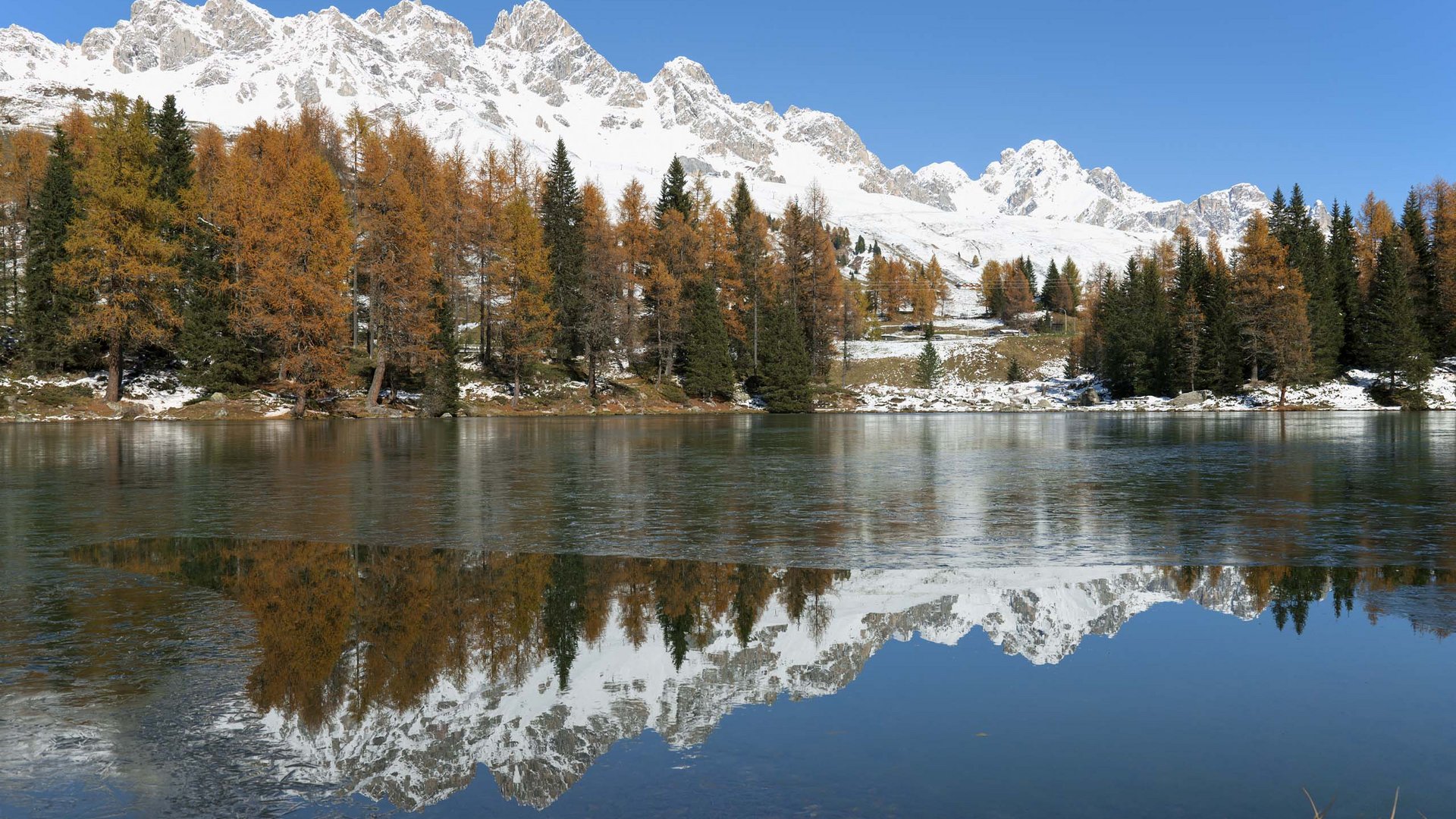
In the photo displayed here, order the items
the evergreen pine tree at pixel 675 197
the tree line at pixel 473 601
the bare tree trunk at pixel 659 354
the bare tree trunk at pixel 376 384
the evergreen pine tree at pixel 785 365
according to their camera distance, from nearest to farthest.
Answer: the tree line at pixel 473 601
the bare tree trunk at pixel 376 384
the evergreen pine tree at pixel 785 365
the bare tree trunk at pixel 659 354
the evergreen pine tree at pixel 675 197

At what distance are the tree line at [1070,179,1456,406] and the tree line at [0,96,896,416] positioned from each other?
31.3 m

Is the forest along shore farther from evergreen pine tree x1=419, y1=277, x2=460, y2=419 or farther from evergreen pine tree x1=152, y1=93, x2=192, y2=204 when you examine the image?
evergreen pine tree x1=152, y1=93, x2=192, y2=204

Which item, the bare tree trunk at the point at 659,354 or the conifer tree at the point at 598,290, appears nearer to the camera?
the conifer tree at the point at 598,290

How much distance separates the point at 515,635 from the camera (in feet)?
24.5

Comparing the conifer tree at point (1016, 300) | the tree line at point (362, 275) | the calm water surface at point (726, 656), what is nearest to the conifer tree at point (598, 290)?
the tree line at point (362, 275)

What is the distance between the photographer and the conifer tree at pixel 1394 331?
70688mm

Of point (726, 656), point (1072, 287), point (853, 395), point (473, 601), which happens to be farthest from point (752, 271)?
point (1072, 287)

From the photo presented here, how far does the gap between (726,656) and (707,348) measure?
5954cm

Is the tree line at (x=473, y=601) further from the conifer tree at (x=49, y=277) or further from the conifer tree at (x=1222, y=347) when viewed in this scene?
the conifer tree at (x=1222, y=347)

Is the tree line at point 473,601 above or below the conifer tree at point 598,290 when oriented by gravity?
below

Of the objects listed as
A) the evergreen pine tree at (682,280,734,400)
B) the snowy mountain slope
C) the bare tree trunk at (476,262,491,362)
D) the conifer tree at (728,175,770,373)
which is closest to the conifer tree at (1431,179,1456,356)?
the conifer tree at (728,175,770,373)

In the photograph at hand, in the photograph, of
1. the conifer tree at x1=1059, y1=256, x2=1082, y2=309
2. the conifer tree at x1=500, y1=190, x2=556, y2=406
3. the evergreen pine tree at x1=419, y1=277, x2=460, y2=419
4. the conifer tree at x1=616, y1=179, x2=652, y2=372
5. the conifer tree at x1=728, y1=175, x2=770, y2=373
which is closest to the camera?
the evergreen pine tree at x1=419, y1=277, x2=460, y2=419

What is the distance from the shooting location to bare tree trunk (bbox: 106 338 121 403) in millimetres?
48688

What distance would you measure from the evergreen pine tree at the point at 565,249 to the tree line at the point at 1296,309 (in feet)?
166
